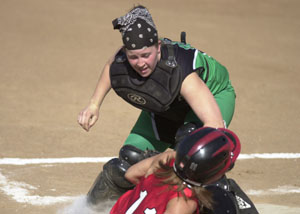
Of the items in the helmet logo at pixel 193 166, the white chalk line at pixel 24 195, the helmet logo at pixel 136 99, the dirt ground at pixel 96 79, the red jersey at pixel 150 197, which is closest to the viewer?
the helmet logo at pixel 193 166

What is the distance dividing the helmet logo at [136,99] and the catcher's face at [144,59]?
0.24 metres

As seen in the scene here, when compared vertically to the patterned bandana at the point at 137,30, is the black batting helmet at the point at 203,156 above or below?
below

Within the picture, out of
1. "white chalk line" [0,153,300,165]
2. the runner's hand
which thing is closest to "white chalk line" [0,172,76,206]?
"white chalk line" [0,153,300,165]

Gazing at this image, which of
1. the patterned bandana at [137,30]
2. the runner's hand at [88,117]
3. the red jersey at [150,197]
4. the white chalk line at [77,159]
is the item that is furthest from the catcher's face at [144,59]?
the white chalk line at [77,159]

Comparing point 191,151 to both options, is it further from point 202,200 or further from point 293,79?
point 293,79

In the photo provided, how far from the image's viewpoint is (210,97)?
4.05m

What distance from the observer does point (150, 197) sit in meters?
3.43

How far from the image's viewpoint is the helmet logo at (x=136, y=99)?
4377mm

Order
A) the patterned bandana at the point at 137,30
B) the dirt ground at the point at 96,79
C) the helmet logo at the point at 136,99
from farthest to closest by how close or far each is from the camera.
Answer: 1. the dirt ground at the point at 96,79
2. the helmet logo at the point at 136,99
3. the patterned bandana at the point at 137,30

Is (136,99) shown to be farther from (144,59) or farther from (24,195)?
(24,195)

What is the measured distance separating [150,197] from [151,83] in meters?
1.13

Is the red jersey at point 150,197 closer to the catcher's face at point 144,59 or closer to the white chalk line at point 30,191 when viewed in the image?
the catcher's face at point 144,59

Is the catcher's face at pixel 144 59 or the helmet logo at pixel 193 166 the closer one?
the helmet logo at pixel 193 166

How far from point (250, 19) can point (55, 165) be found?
908cm
